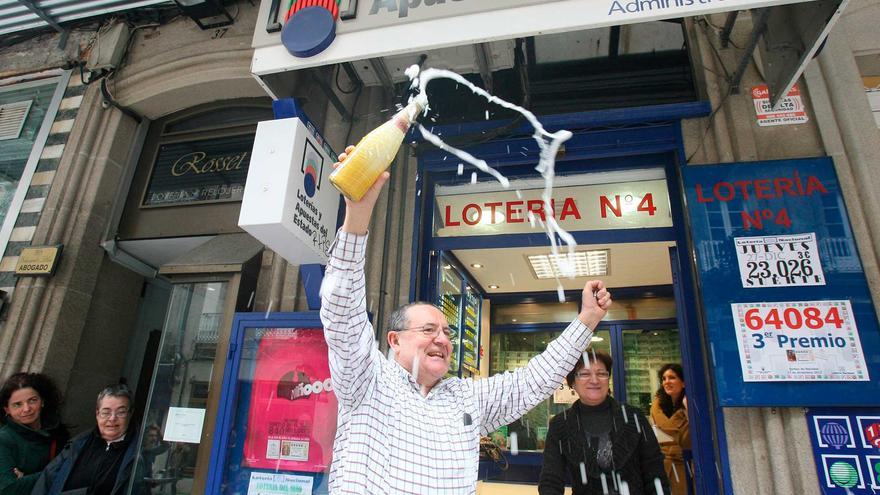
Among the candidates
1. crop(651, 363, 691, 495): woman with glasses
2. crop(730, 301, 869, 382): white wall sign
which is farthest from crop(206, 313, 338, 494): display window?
crop(651, 363, 691, 495): woman with glasses

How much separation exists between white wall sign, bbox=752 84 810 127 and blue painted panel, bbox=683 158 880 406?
417mm

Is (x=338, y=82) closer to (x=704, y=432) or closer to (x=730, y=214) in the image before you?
(x=730, y=214)

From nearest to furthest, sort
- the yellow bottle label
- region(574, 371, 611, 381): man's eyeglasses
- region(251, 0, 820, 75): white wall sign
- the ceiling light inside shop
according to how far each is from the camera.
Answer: the yellow bottle label < region(251, 0, 820, 75): white wall sign < region(574, 371, 611, 381): man's eyeglasses < the ceiling light inside shop

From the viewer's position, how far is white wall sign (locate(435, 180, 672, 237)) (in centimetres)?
405

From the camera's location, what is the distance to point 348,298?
1.50 meters

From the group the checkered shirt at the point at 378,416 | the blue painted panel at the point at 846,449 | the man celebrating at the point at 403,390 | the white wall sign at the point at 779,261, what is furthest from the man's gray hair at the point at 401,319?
the blue painted panel at the point at 846,449

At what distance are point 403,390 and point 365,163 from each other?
78 centimetres

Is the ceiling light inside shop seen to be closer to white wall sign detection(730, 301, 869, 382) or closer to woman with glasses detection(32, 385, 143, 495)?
white wall sign detection(730, 301, 869, 382)

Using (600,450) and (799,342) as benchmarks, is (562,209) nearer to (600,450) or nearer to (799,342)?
(799,342)

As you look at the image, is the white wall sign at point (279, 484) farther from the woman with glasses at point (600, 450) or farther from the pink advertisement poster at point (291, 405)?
the woman with glasses at point (600, 450)

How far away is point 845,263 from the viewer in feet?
10.3

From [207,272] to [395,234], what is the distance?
153 cm

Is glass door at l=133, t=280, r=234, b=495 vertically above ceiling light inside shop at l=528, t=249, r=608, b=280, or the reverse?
ceiling light inside shop at l=528, t=249, r=608, b=280

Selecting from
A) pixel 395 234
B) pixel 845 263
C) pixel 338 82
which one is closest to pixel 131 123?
pixel 338 82
